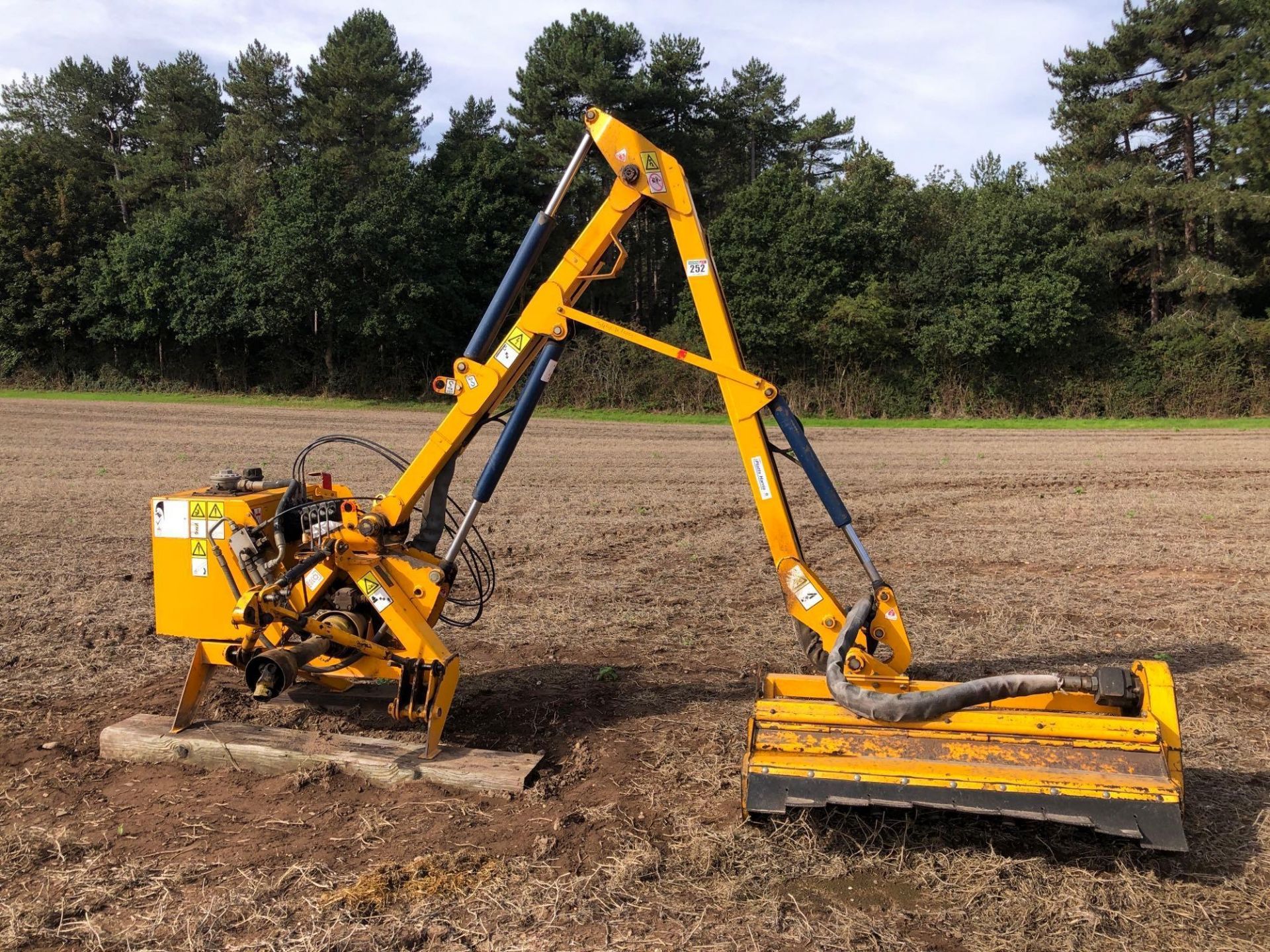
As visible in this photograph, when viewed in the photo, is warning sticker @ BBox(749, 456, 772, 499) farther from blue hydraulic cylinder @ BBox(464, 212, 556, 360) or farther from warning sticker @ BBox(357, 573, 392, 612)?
warning sticker @ BBox(357, 573, 392, 612)

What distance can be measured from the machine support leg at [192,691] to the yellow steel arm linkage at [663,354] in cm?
131

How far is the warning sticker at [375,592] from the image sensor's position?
516cm

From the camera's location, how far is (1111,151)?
37.2 m

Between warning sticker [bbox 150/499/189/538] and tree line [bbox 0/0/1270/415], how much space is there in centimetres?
2715

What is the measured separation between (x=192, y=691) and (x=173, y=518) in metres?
0.98

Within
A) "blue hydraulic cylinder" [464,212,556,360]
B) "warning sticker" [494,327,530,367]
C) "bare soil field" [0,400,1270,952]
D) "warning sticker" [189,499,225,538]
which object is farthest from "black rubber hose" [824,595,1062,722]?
"warning sticker" [189,499,225,538]

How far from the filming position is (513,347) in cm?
515

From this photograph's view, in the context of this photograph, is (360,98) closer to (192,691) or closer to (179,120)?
(179,120)

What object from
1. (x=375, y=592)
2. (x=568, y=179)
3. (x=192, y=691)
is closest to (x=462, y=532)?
(x=375, y=592)

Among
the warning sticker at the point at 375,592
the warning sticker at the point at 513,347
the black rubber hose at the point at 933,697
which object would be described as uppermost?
the warning sticker at the point at 513,347

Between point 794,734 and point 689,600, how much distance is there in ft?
14.2

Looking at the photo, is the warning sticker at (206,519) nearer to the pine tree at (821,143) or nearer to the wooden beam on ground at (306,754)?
the wooden beam on ground at (306,754)

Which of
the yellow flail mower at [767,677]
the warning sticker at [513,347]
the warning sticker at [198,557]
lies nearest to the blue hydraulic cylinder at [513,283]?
the yellow flail mower at [767,677]

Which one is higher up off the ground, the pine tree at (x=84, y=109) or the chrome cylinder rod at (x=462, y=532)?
the pine tree at (x=84, y=109)
